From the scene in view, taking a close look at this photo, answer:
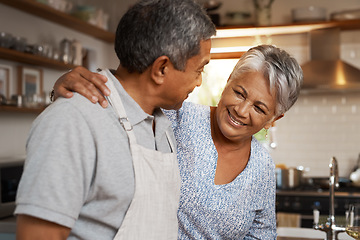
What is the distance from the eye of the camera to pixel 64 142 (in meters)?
1.06

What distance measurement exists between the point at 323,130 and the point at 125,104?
4615mm

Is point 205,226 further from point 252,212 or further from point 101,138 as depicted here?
point 101,138

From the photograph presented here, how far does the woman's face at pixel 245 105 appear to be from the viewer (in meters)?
1.81

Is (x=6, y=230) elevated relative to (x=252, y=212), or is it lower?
lower

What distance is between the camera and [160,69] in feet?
3.99

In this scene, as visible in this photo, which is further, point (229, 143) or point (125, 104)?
point (229, 143)

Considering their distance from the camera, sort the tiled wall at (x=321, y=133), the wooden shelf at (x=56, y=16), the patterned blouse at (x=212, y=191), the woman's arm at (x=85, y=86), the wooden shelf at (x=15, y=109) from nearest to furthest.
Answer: the woman's arm at (x=85, y=86) < the patterned blouse at (x=212, y=191) < the wooden shelf at (x=15, y=109) < the wooden shelf at (x=56, y=16) < the tiled wall at (x=321, y=133)

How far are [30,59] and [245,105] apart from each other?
8.72ft

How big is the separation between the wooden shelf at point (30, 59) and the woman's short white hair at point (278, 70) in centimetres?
233

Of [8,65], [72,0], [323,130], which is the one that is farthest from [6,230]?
[323,130]

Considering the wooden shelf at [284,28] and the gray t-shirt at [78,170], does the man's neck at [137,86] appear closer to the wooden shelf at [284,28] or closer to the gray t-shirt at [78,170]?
the gray t-shirt at [78,170]

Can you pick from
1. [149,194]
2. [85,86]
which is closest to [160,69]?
[85,86]

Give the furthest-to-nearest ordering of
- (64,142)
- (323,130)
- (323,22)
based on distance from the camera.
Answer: (323,130)
(323,22)
(64,142)

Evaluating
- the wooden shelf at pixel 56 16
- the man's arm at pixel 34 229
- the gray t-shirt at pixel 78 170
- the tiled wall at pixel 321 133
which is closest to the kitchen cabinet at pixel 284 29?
the tiled wall at pixel 321 133
